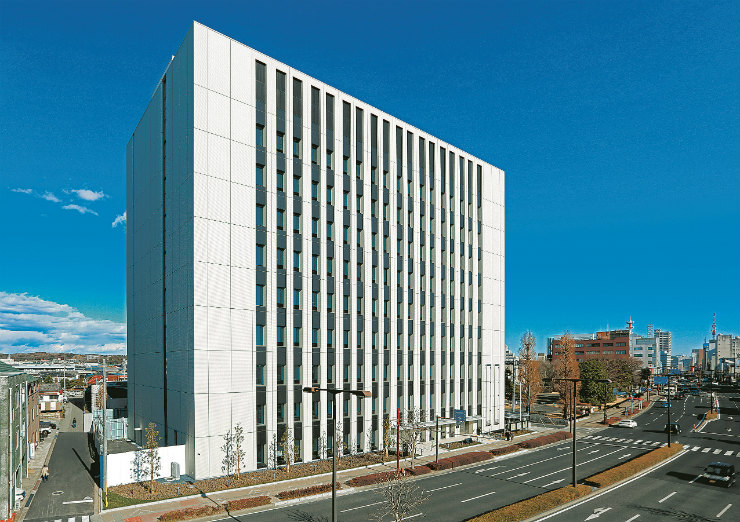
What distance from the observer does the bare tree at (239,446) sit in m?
44.0

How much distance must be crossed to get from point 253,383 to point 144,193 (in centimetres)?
3269

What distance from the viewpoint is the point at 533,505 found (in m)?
35.3

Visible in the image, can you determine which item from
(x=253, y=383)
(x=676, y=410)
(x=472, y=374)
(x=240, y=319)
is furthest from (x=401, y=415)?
(x=676, y=410)

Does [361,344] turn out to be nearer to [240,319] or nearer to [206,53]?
[240,319]

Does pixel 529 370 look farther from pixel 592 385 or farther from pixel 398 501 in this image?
pixel 398 501

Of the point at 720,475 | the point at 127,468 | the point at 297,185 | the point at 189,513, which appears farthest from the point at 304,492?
the point at 720,475

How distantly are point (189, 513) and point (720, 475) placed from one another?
46714mm

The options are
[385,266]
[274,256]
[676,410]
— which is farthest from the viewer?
[676,410]

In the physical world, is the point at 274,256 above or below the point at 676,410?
above

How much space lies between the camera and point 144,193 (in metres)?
63.7

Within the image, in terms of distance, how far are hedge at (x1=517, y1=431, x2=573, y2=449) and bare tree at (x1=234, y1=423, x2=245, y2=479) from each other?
36.2 metres

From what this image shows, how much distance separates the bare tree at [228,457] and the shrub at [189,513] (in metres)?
8.76

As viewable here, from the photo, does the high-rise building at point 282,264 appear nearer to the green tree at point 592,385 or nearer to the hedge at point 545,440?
the hedge at point 545,440

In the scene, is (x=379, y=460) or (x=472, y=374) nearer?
(x=379, y=460)
